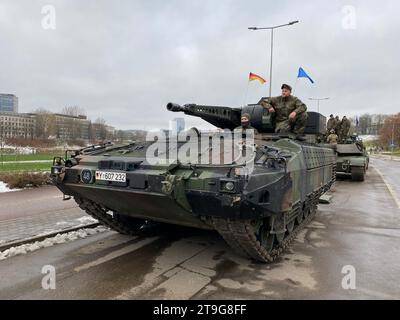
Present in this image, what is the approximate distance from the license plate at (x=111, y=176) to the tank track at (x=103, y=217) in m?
1.04

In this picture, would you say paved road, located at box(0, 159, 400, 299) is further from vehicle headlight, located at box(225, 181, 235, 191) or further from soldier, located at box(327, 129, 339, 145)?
soldier, located at box(327, 129, 339, 145)

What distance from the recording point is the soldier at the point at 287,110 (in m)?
7.07

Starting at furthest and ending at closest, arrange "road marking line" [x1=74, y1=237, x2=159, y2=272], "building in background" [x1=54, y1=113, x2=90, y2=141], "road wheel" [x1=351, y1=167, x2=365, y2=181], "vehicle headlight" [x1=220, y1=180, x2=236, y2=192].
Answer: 1. "building in background" [x1=54, y1=113, x2=90, y2=141]
2. "road wheel" [x1=351, y1=167, x2=365, y2=181]
3. "road marking line" [x1=74, y1=237, x2=159, y2=272]
4. "vehicle headlight" [x1=220, y1=180, x2=236, y2=192]

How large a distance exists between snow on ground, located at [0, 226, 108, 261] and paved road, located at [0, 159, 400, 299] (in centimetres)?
14

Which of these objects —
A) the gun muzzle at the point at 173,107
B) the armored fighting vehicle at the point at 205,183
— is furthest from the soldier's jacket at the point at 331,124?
the gun muzzle at the point at 173,107

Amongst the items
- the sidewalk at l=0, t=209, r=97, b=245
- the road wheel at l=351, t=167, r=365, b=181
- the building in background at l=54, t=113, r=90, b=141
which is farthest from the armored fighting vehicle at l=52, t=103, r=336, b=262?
the building in background at l=54, t=113, r=90, b=141

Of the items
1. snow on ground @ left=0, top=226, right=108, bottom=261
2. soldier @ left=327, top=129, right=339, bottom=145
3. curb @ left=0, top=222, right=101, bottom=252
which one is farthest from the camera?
soldier @ left=327, top=129, right=339, bottom=145

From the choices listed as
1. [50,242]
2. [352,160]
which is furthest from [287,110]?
[352,160]

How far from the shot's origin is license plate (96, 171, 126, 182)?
4.83 meters

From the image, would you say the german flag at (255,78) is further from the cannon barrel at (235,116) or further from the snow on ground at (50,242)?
the snow on ground at (50,242)

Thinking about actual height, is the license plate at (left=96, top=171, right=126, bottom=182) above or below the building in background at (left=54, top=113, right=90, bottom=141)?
below
